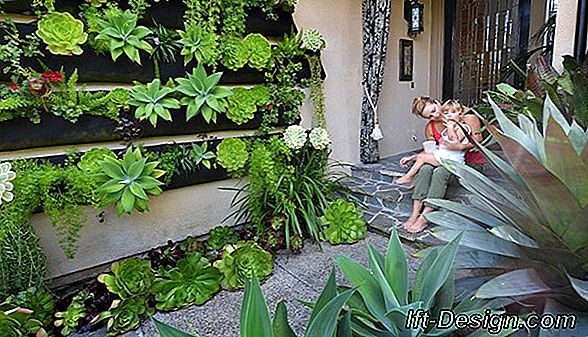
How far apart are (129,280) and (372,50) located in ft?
9.86

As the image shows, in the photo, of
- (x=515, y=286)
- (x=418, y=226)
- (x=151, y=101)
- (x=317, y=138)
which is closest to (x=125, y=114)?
(x=151, y=101)

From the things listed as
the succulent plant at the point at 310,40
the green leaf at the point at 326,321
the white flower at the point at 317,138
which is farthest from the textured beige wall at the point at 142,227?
the green leaf at the point at 326,321

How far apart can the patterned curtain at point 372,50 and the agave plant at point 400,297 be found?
254 cm

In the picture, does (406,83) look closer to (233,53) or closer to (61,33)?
(233,53)

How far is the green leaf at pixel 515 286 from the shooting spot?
122 centimetres

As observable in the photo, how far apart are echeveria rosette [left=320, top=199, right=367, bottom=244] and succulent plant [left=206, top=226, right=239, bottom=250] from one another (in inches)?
28.3

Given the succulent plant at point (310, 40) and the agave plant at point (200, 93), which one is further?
the succulent plant at point (310, 40)

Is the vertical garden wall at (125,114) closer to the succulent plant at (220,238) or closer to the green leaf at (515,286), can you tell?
the succulent plant at (220,238)

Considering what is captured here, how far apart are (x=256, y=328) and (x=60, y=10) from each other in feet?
7.34

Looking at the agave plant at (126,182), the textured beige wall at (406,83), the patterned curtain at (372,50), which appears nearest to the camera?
the agave plant at (126,182)

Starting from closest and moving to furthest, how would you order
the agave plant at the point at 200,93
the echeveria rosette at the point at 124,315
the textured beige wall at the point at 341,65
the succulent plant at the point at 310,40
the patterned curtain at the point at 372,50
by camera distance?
the echeveria rosette at the point at 124,315
the agave plant at the point at 200,93
the succulent plant at the point at 310,40
the textured beige wall at the point at 341,65
the patterned curtain at the point at 372,50

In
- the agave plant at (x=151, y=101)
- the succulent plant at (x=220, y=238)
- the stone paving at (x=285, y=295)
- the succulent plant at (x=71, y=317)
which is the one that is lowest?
the stone paving at (x=285, y=295)

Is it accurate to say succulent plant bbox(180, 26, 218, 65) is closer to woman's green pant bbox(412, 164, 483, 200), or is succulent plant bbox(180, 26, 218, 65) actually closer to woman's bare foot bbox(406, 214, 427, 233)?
woman's green pant bbox(412, 164, 483, 200)

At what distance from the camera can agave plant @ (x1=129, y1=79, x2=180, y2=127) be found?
2.45 meters
